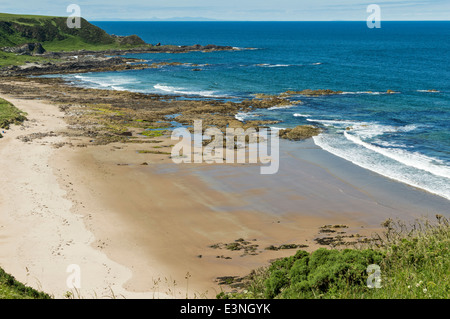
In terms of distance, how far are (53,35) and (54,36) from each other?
0.35m

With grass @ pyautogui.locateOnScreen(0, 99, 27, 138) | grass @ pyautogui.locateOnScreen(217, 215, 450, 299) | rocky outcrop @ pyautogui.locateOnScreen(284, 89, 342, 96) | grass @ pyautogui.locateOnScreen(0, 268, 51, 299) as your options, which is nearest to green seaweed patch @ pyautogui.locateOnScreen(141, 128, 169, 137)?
grass @ pyautogui.locateOnScreen(0, 99, 27, 138)

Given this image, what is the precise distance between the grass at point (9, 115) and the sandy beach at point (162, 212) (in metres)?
4.84

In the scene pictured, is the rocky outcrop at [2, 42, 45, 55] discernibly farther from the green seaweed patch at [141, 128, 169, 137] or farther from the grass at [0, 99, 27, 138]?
the green seaweed patch at [141, 128, 169, 137]

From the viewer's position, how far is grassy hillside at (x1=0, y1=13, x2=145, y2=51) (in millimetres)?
100562

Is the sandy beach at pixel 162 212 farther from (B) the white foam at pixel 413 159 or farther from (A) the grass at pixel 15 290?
(B) the white foam at pixel 413 159

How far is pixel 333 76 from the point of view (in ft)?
224

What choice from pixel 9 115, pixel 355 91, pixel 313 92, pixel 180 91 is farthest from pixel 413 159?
pixel 180 91

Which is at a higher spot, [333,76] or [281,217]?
[333,76]

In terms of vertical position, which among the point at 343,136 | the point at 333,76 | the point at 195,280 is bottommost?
the point at 195,280

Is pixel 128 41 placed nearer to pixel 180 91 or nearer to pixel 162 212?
pixel 180 91

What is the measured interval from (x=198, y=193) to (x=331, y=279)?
13.9 meters

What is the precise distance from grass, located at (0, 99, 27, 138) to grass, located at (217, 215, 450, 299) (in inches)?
1216
